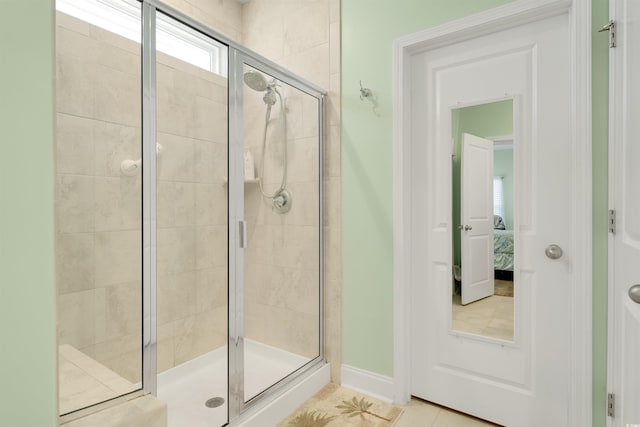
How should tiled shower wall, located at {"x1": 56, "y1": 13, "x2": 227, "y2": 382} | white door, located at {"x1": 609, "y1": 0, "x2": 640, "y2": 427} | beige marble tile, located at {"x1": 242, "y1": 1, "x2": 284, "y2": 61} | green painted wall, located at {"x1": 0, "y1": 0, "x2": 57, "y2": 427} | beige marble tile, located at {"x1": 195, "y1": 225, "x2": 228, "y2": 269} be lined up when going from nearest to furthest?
green painted wall, located at {"x1": 0, "y1": 0, "x2": 57, "y2": 427} < white door, located at {"x1": 609, "y1": 0, "x2": 640, "y2": 427} < tiled shower wall, located at {"x1": 56, "y1": 13, "x2": 227, "y2": 382} < beige marble tile, located at {"x1": 195, "y1": 225, "x2": 228, "y2": 269} < beige marble tile, located at {"x1": 242, "y1": 1, "x2": 284, "y2": 61}

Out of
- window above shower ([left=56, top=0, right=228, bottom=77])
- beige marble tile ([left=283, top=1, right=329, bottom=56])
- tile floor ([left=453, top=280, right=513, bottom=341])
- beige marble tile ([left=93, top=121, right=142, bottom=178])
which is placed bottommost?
tile floor ([left=453, top=280, right=513, bottom=341])

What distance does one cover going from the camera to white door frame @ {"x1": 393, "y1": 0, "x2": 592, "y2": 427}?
1.44 metres

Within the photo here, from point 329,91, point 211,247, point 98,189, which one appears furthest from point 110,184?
point 329,91

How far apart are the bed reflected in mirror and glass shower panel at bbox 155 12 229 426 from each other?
1265 mm

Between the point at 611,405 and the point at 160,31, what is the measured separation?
238 cm

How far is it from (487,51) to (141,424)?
88.4 inches

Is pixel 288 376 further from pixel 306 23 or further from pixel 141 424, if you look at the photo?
pixel 306 23

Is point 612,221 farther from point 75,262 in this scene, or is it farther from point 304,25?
point 75,262

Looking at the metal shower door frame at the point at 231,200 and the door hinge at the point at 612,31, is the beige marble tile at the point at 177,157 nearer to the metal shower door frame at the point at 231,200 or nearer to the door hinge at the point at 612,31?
the metal shower door frame at the point at 231,200

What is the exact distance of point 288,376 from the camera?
6.46ft

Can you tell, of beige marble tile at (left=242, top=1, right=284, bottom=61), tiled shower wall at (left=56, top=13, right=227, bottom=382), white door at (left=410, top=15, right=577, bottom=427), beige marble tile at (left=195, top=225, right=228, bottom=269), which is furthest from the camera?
beige marble tile at (left=242, top=1, right=284, bottom=61)

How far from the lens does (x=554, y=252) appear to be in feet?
5.27

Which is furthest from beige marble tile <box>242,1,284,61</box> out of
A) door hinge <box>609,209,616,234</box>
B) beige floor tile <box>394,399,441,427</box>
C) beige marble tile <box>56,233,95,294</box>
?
beige floor tile <box>394,399,441,427</box>

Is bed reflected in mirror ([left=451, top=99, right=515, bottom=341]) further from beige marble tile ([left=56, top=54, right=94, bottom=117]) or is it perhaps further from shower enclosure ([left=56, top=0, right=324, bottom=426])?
beige marble tile ([left=56, top=54, right=94, bottom=117])
